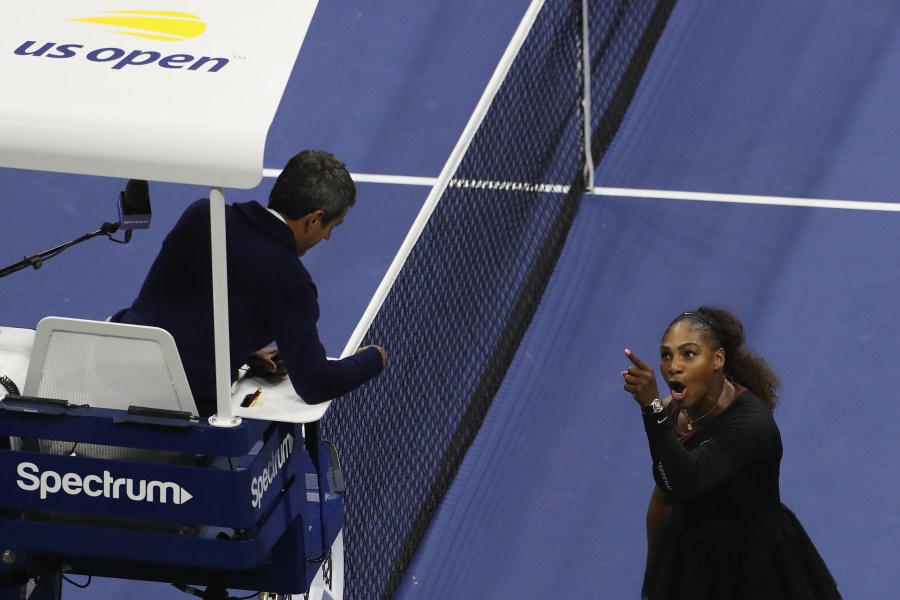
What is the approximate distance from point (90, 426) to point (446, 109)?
5640 mm

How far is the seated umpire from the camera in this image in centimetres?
467

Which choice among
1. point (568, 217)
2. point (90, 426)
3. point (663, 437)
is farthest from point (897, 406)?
point (90, 426)

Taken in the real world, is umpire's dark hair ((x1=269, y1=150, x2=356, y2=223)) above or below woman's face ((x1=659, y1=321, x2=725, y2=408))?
above

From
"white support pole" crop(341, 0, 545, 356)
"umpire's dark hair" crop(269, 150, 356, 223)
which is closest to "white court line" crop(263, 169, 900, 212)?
"white support pole" crop(341, 0, 545, 356)

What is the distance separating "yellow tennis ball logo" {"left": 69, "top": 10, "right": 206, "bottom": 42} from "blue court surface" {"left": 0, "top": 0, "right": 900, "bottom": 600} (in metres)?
2.94

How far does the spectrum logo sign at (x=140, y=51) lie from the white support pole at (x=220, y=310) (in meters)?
0.40

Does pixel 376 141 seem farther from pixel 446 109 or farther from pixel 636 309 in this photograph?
pixel 636 309

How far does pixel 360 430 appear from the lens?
6160 millimetres

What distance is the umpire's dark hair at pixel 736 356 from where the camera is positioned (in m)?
5.28

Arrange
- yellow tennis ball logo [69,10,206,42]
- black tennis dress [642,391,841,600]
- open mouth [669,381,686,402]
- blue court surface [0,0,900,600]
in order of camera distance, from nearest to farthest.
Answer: yellow tennis ball logo [69,10,206,42]
black tennis dress [642,391,841,600]
open mouth [669,381,686,402]
blue court surface [0,0,900,600]

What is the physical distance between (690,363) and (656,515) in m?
0.66

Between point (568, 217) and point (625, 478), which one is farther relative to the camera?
point (568, 217)

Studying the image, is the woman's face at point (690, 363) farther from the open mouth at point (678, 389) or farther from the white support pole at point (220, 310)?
the white support pole at point (220, 310)

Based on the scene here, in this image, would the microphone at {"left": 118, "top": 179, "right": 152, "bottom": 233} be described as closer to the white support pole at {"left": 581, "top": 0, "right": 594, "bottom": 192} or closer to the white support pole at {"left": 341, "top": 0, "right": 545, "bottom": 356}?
the white support pole at {"left": 341, "top": 0, "right": 545, "bottom": 356}
